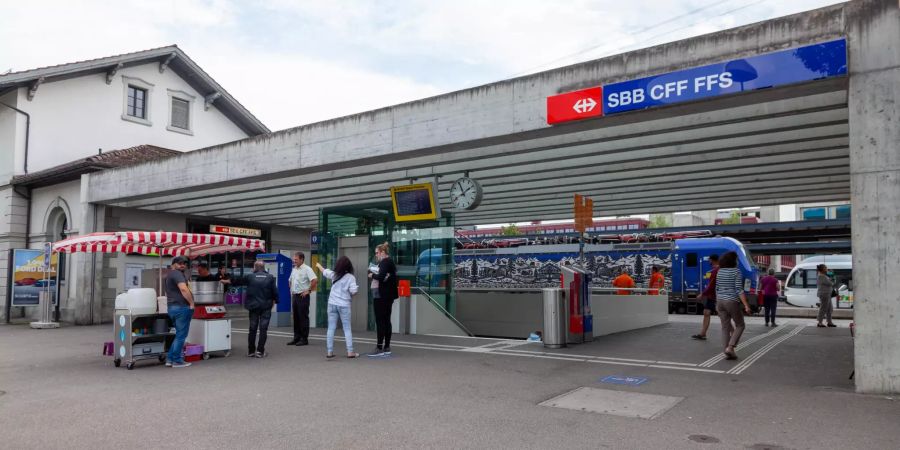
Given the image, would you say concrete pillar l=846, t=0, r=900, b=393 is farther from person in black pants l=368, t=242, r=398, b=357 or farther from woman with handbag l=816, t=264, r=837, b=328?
woman with handbag l=816, t=264, r=837, b=328

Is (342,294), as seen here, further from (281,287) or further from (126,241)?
(281,287)

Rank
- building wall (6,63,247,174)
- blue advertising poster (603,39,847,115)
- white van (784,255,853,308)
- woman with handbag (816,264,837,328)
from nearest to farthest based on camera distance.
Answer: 1. blue advertising poster (603,39,847,115)
2. woman with handbag (816,264,837,328)
3. building wall (6,63,247,174)
4. white van (784,255,853,308)

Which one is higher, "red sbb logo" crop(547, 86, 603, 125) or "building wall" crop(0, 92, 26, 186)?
"building wall" crop(0, 92, 26, 186)

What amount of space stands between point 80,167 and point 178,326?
426 inches

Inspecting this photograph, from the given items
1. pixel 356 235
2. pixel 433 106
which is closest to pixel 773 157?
pixel 433 106

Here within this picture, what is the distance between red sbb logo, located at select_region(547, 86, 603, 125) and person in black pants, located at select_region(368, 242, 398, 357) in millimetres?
3406

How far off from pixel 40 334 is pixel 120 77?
1110 centimetres

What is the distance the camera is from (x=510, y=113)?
31.8 ft

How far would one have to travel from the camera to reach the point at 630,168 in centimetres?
1281

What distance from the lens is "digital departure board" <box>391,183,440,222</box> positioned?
13.0 m

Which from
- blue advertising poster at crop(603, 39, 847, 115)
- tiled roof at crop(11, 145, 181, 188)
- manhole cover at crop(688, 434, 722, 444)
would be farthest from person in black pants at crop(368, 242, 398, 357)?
tiled roof at crop(11, 145, 181, 188)

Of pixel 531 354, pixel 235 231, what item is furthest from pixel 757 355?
pixel 235 231

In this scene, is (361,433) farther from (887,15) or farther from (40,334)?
(40,334)

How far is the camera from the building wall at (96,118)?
19312 millimetres
